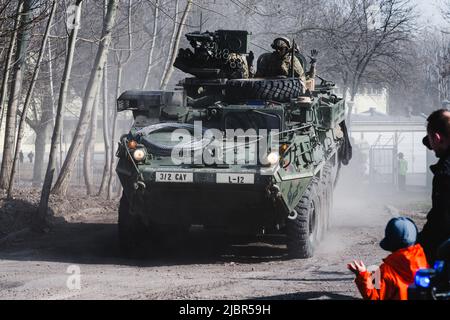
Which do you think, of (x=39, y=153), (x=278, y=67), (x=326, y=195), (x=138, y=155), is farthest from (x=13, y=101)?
(x=39, y=153)

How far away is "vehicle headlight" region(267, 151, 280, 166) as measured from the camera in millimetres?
9781

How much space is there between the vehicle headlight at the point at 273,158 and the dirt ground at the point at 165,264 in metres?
1.23

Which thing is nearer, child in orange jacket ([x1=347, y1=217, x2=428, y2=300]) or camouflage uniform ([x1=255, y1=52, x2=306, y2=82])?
child in orange jacket ([x1=347, y1=217, x2=428, y2=300])

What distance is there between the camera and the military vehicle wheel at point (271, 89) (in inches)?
444

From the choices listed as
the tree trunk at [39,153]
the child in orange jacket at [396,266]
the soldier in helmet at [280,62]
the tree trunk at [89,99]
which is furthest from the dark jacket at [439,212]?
the tree trunk at [39,153]

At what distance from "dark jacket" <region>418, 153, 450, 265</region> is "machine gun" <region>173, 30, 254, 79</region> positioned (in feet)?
23.5

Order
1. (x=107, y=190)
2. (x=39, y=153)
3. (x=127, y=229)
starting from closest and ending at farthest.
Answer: (x=127, y=229) < (x=107, y=190) < (x=39, y=153)

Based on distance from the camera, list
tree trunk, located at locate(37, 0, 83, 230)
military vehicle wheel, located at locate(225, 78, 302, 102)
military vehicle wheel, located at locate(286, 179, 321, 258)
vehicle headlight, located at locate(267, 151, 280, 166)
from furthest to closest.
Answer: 1. tree trunk, located at locate(37, 0, 83, 230)
2. military vehicle wheel, located at locate(225, 78, 302, 102)
3. military vehicle wheel, located at locate(286, 179, 321, 258)
4. vehicle headlight, located at locate(267, 151, 280, 166)

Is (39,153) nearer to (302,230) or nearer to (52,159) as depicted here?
(52,159)

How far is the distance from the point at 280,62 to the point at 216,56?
0.98 meters

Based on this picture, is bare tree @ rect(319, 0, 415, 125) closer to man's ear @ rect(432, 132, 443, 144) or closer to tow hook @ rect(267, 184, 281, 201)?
tow hook @ rect(267, 184, 281, 201)

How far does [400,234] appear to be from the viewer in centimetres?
485

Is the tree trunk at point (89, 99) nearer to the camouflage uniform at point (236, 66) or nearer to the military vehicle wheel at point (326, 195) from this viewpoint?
the camouflage uniform at point (236, 66)

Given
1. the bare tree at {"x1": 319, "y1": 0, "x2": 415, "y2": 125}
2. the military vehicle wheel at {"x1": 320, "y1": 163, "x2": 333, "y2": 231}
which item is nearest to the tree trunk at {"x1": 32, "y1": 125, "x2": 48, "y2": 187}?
the bare tree at {"x1": 319, "y1": 0, "x2": 415, "y2": 125}
